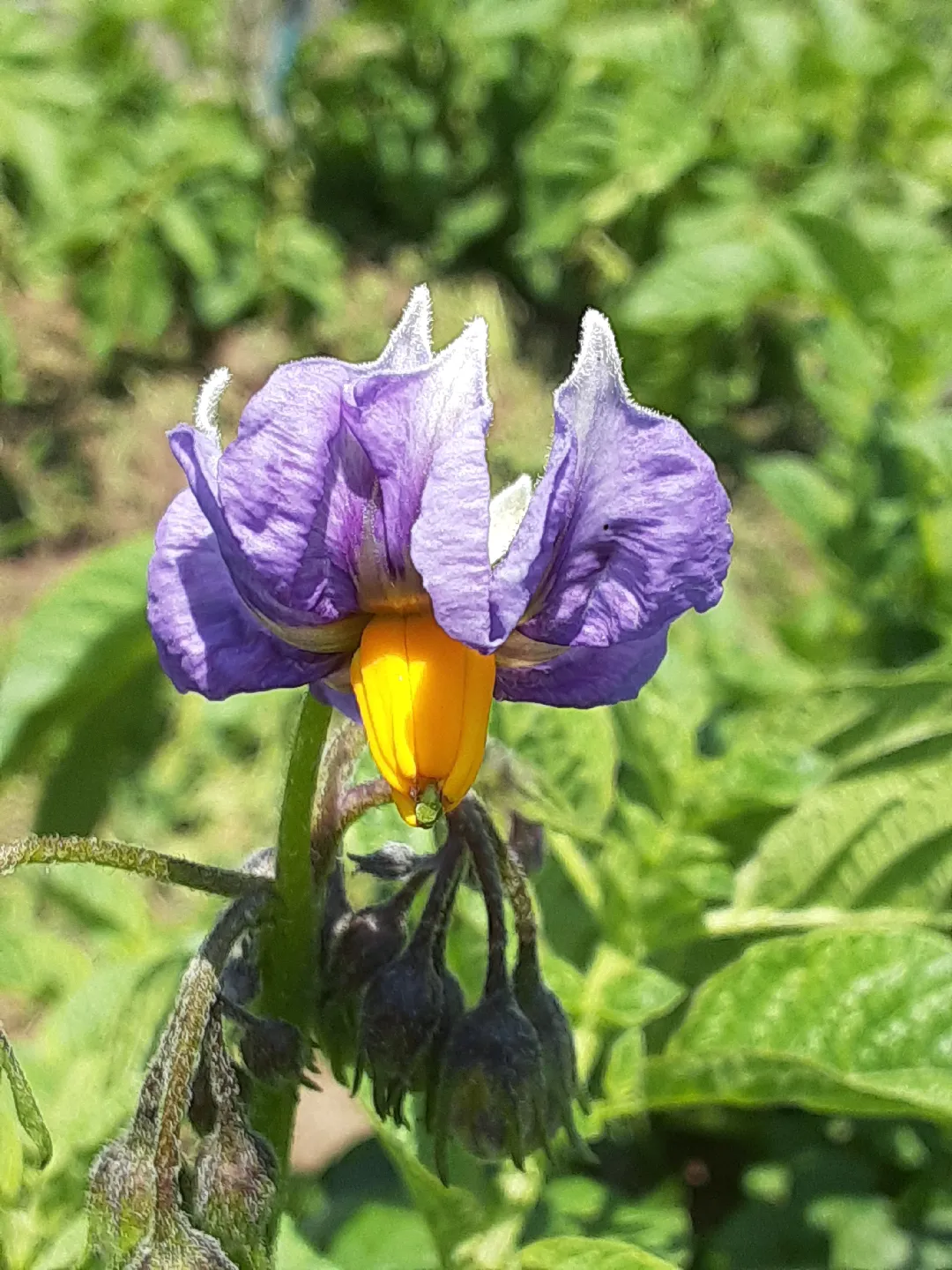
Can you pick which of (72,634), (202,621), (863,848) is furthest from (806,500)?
(202,621)

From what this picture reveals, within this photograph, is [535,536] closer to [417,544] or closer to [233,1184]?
[417,544]

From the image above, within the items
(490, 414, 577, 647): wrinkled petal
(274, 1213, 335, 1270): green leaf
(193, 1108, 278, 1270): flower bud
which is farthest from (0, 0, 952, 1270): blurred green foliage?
(490, 414, 577, 647): wrinkled petal

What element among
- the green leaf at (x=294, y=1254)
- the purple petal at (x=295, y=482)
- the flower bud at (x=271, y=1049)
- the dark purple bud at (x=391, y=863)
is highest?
the purple petal at (x=295, y=482)

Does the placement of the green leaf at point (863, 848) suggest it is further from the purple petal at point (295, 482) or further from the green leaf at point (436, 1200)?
the purple petal at point (295, 482)

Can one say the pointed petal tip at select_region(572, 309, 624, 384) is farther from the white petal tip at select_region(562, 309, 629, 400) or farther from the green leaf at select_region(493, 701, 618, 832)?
the green leaf at select_region(493, 701, 618, 832)

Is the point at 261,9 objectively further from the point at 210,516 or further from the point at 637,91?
the point at 210,516

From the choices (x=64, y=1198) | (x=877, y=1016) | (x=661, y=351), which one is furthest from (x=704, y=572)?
(x=661, y=351)

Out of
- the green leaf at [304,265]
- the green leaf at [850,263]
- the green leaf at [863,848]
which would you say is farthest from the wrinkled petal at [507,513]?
the green leaf at [304,265]
